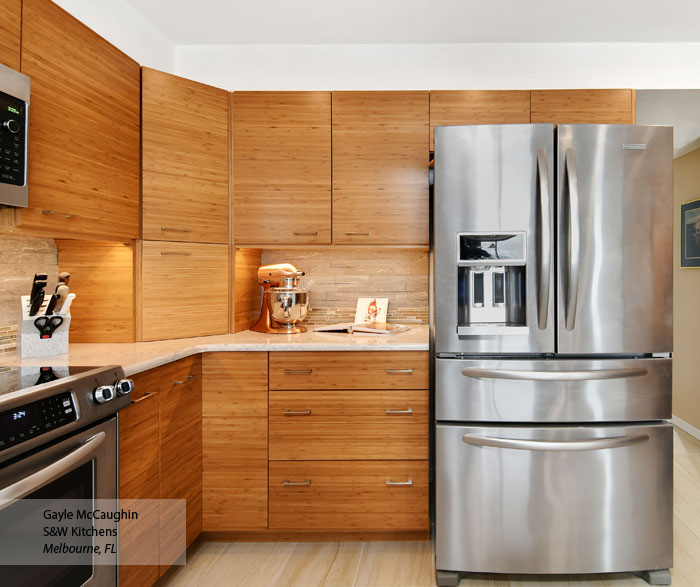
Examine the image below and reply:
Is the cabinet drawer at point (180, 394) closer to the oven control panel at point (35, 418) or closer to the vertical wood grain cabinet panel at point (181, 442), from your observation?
the vertical wood grain cabinet panel at point (181, 442)

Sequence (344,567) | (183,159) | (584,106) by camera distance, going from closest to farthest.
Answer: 1. (344,567)
2. (183,159)
3. (584,106)

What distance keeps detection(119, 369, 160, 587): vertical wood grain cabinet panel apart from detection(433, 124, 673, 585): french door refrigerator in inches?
44.8

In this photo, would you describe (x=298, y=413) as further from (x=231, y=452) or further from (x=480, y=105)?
(x=480, y=105)

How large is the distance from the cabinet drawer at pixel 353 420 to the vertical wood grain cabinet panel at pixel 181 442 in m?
0.36

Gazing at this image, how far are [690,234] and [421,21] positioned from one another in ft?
9.02

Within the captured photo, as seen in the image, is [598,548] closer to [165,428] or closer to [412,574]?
[412,574]

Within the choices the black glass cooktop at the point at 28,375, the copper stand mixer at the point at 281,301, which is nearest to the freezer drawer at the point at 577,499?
the copper stand mixer at the point at 281,301

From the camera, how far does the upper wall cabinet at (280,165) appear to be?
2533 millimetres

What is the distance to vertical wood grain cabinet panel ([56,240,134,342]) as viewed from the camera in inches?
88.7

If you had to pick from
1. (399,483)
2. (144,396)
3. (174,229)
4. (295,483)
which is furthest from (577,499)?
(174,229)

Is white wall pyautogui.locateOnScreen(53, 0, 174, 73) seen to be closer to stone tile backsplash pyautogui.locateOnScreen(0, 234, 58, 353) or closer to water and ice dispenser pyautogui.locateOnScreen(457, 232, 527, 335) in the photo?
stone tile backsplash pyautogui.locateOnScreen(0, 234, 58, 353)

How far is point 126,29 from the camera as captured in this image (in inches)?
95.7

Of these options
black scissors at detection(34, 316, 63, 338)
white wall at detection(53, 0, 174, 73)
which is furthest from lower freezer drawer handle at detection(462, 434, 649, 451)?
white wall at detection(53, 0, 174, 73)

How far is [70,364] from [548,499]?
1.91 metres
